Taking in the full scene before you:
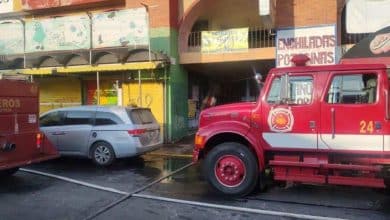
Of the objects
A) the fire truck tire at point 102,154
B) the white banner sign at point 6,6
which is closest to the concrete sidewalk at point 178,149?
the fire truck tire at point 102,154

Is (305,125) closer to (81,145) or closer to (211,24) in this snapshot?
(81,145)

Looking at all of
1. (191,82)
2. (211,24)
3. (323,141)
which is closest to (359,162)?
(323,141)

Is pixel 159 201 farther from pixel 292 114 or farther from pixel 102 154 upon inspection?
pixel 102 154

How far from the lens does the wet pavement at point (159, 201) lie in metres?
7.16

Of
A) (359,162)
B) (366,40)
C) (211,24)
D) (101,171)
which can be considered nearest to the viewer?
(359,162)

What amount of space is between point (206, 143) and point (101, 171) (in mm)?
3688

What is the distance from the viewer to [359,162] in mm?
7562

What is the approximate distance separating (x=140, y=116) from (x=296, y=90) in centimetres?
552

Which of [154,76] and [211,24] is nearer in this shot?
[154,76]

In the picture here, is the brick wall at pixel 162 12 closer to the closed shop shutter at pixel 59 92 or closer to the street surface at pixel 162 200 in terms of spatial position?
the closed shop shutter at pixel 59 92

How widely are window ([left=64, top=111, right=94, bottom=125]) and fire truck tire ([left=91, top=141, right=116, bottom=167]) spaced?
2.42 feet

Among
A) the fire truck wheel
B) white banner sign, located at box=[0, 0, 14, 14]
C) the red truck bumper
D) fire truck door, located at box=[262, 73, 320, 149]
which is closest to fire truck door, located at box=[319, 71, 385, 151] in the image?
fire truck door, located at box=[262, 73, 320, 149]

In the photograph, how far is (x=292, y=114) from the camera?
26.2 ft

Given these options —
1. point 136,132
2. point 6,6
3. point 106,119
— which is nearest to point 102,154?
point 106,119
